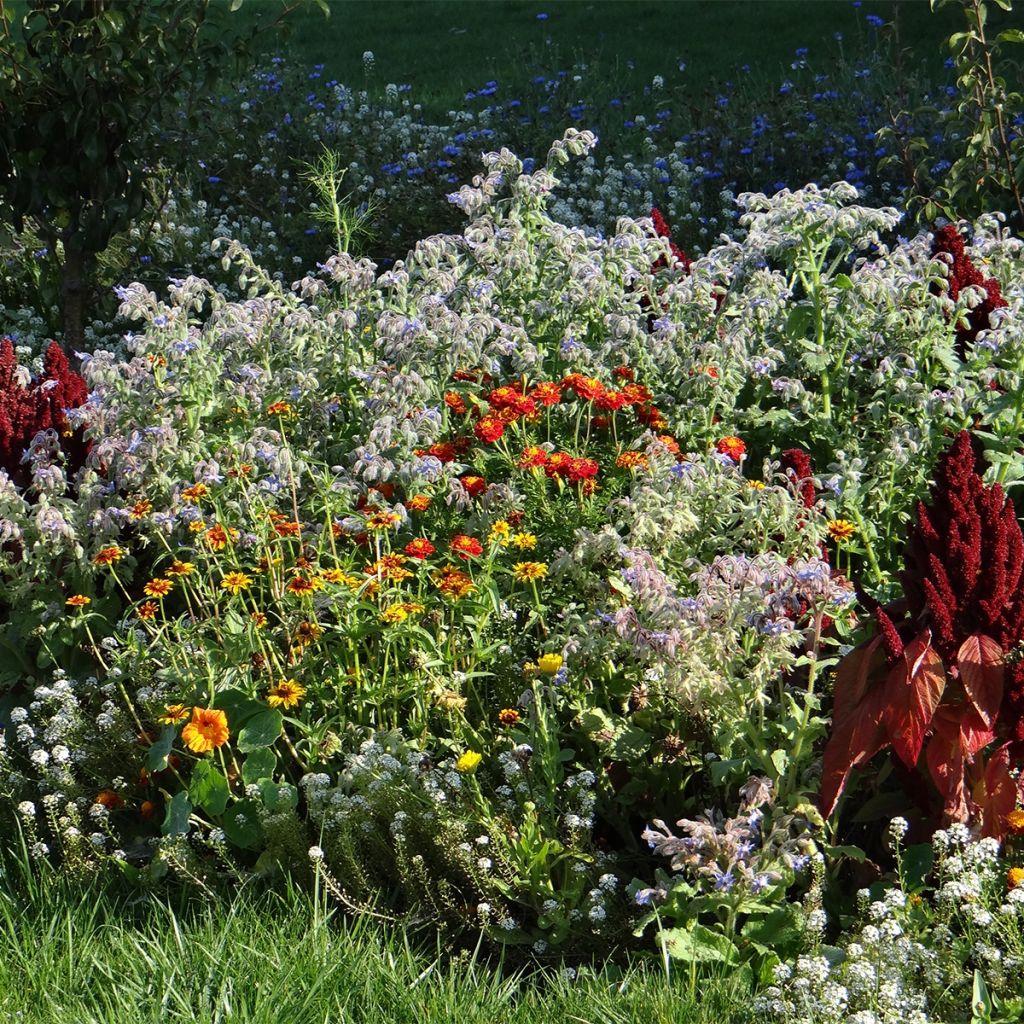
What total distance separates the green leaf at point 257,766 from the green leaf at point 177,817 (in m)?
0.15

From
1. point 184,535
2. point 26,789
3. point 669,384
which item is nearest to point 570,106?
point 669,384

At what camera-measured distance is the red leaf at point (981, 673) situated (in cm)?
279

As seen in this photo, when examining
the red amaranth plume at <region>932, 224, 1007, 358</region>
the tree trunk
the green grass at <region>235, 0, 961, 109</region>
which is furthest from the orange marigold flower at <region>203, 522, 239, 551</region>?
the green grass at <region>235, 0, 961, 109</region>

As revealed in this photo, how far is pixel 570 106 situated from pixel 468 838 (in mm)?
7131

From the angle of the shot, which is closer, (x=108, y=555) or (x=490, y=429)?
(x=108, y=555)

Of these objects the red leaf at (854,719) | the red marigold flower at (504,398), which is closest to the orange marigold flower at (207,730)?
the red marigold flower at (504,398)

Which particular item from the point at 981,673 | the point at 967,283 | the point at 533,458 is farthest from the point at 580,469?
the point at 967,283

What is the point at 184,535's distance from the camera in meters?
4.07

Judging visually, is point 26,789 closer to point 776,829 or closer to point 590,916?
point 590,916

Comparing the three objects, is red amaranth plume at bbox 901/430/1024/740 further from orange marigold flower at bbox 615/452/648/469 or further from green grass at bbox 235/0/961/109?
green grass at bbox 235/0/961/109

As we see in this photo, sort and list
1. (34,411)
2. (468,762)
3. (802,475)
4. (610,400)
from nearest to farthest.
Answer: (468,762)
(802,475)
(610,400)
(34,411)

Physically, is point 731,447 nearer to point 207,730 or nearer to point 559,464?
point 559,464

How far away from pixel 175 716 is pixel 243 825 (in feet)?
1.02

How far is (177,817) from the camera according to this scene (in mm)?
3314
